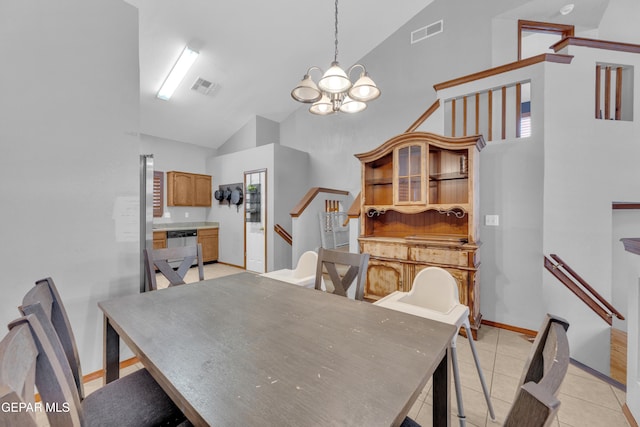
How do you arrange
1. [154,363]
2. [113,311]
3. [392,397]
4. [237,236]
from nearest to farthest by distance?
[392,397], [154,363], [113,311], [237,236]

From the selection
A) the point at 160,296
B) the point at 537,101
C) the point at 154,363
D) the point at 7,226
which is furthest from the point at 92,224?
the point at 537,101

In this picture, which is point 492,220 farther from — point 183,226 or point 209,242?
point 183,226

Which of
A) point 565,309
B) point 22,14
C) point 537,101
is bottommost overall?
point 565,309

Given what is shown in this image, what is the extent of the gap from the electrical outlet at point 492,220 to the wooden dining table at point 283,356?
7.77ft

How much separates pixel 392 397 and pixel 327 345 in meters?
0.33

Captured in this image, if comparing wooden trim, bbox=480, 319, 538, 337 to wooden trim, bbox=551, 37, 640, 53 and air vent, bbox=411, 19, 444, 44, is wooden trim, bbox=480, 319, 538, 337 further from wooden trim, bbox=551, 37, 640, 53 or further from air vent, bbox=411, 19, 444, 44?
air vent, bbox=411, 19, 444, 44

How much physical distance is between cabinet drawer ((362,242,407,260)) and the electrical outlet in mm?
1039

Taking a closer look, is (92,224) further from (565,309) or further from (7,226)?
(565,309)

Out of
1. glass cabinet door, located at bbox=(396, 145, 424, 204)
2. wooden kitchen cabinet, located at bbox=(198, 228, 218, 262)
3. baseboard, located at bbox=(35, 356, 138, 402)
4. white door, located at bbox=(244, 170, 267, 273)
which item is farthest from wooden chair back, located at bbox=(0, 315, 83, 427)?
wooden kitchen cabinet, located at bbox=(198, 228, 218, 262)

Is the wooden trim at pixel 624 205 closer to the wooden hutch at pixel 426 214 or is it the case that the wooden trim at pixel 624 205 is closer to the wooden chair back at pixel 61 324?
the wooden hutch at pixel 426 214

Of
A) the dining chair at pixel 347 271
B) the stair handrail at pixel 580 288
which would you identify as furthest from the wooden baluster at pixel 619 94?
the dining chair at pixel 347 271

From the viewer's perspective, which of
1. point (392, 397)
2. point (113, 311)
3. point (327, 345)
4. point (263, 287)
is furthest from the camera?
point (263, 287)

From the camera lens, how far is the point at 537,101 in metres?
2.84

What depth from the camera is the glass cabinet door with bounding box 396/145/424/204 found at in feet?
10.1
